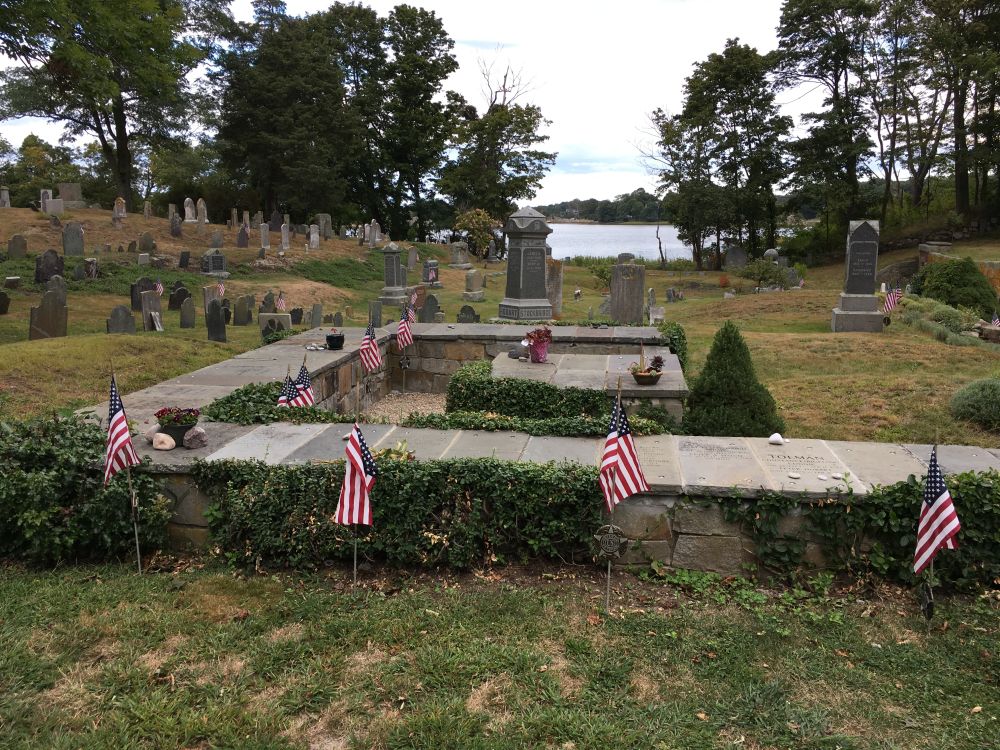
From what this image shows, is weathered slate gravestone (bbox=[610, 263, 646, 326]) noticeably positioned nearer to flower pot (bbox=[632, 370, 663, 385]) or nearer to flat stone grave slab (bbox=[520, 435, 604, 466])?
flower pot (bbox=[632, 370, 663, 385])

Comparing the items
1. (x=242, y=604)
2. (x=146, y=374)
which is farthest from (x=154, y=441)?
(x=146, y=374)

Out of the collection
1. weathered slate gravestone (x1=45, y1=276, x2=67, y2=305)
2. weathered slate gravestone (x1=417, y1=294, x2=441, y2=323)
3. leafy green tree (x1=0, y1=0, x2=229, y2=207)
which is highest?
leafy green tree (x1=0, y1=0, x2=229, y2=207)

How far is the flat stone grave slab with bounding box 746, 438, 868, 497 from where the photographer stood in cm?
473

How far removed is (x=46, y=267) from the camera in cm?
1888

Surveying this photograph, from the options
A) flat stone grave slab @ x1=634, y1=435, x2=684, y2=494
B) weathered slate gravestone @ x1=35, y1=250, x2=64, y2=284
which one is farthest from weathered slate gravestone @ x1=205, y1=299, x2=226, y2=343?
flat stone grave slab @ x1=634, y1=435, x2=684, y2=494

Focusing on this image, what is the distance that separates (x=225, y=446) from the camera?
570cm

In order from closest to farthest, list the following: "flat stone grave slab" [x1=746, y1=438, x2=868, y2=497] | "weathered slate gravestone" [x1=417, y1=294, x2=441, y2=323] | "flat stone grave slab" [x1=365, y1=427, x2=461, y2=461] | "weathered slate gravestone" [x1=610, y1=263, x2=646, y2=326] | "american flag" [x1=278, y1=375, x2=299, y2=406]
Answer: "flat stone grave slab" [x1=746, y1=438, x2=868, y2=497], "flat stone grave slab" [x1=365, y1=427, x2=461, y2=461], "american flag" [x1=278, y1=375, x2=299, y2=406], "weathered slate gravestone" [x1=417, y1=294, x2=441, y2=323], "weathered slate gravestone" [x1=610, y1=263, x2=646, y2=326]

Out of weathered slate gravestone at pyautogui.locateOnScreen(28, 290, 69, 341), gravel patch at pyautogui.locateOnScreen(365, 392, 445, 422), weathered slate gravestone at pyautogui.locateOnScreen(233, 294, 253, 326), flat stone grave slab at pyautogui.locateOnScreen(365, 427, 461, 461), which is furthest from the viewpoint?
weathered slate gravestone at pyautogui.locateOnScreen(233, 294, 253, 326)

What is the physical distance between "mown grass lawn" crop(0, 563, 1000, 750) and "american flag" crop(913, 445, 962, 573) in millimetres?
442

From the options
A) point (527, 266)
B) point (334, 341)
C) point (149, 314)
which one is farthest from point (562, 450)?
point (527, 266)

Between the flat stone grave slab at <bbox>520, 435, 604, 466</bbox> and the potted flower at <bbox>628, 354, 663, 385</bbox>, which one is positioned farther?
the potted flower at <bbox>628, 354, 663, 385</bbox>

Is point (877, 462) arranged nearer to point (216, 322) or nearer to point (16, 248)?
point (216, 322)

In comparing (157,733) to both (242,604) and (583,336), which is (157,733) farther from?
(583,336)

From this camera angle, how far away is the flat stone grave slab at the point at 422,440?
18.5 feet
